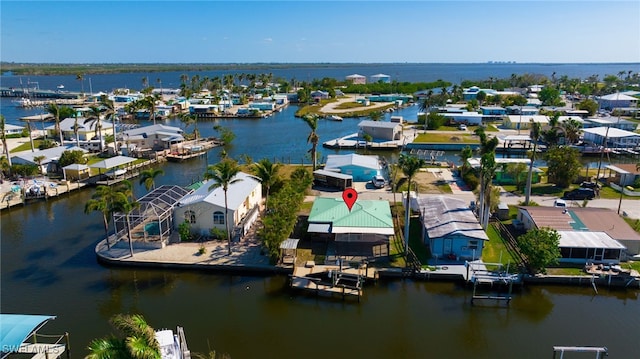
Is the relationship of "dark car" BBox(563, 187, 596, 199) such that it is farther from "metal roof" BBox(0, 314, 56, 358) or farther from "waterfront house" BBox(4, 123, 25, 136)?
"waterfront house" BBox(4, 123, 25, 136)

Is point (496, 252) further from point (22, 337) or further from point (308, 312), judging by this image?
point (22, 337)

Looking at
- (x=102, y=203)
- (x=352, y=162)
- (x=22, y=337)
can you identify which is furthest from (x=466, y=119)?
(x=22, y=337)

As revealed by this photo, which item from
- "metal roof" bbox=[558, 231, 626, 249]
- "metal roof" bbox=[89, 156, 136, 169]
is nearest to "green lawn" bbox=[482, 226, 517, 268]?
"metal roof" bbox=[558, 231, 626, 249]

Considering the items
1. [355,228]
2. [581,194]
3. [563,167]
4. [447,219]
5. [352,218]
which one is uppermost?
[563,167]

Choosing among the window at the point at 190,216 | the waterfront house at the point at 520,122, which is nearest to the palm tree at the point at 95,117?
the window at the point at 190,216

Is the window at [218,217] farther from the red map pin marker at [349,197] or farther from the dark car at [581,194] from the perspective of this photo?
the dark car at [581,194]
